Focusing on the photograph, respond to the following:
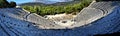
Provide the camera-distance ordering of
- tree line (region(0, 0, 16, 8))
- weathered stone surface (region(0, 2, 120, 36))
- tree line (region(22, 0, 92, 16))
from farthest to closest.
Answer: tree line (region(22, 0, 92, 16)) < tree line (region(0, 0, 16, 8)) < weathered stone surface (region(0, 2, 120, 36))

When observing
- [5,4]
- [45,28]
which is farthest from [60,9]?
[45,28]

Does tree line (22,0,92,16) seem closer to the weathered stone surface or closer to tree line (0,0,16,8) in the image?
tree line (0,0,16,8)

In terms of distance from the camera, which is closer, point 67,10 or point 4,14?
point 4,14

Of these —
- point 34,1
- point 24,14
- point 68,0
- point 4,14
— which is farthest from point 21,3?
point 4,14

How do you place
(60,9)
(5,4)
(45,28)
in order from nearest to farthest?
(45,28), (5,4), (60,9)

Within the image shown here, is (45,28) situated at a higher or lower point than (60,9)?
higher

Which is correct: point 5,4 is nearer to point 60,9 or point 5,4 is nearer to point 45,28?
point 60,9

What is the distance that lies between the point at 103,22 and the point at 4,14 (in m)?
1.90

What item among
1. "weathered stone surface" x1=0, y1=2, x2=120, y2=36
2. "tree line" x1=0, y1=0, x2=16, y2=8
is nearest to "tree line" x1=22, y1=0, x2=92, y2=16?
"tree line" x1=0, y1=0, x2=16, y2=8

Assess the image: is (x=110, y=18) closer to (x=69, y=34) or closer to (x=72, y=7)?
(x=69, y=34)

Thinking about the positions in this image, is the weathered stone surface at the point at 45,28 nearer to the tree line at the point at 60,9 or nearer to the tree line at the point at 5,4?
the tree line at the point at 5,4

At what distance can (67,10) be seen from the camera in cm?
1224

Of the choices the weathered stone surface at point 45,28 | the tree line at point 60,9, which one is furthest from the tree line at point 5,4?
the weathered stone surface at point 45,28

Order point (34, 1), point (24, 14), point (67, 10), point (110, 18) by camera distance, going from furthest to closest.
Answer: point (34, 1), point (67, 10), point (24, 14), point (110, 18)
